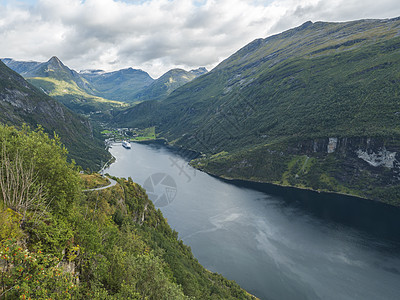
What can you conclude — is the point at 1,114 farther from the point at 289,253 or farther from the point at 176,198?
the point at 289,253

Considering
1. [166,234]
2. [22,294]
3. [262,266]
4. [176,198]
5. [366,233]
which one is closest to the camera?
[22,294]

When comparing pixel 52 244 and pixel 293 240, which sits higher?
pixel 52 244

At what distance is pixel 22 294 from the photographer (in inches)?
557

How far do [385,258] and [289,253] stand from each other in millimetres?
38985

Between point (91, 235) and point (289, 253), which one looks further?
point (289, 253)

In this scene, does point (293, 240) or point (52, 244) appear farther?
point (293, 240)

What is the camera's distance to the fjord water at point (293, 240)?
8650 centimetres

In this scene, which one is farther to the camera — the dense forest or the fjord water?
the fjord water

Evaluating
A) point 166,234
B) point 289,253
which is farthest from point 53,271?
point 289,253

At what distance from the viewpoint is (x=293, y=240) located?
374 feet

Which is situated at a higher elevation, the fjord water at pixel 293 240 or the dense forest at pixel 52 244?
the dense forest at pixel 52 244

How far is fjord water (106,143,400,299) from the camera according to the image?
86.5 meters

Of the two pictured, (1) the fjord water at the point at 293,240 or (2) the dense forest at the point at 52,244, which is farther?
(1) the fjord water at the point at 293,240

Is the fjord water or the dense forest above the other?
the dense forest
